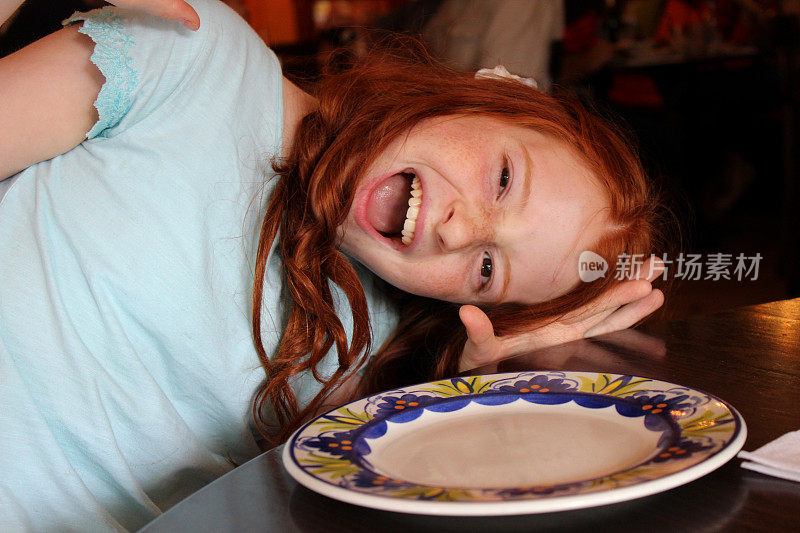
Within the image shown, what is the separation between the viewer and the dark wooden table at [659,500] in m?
0.48

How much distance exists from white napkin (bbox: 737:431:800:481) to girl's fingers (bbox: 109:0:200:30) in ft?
2.59

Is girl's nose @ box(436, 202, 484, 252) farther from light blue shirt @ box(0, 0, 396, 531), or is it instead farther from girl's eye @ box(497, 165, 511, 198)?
light blue shirt @ box(0, 0, 396, 531)

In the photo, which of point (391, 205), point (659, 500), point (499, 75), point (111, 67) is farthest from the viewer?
point (499, 75)

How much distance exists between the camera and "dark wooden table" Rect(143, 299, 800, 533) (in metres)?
0.48

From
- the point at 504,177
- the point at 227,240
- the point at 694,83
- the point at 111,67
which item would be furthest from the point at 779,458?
the point at 694,83

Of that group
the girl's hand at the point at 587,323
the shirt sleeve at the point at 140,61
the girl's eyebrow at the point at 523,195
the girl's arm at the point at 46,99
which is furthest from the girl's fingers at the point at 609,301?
the girl's arm at the point at 46,99

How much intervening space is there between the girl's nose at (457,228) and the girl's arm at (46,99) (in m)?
0.51

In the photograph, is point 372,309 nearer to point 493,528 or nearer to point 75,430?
point 75,430

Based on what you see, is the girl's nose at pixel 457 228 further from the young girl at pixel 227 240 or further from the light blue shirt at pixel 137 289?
the light blue shirt at pixel 137 289

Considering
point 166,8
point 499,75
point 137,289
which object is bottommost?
point 137,289

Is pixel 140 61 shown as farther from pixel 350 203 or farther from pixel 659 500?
pixel 659 500

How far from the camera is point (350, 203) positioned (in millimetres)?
1130

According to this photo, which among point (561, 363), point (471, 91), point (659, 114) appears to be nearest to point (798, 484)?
point (561, 363)

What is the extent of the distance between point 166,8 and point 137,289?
1.17 feet
